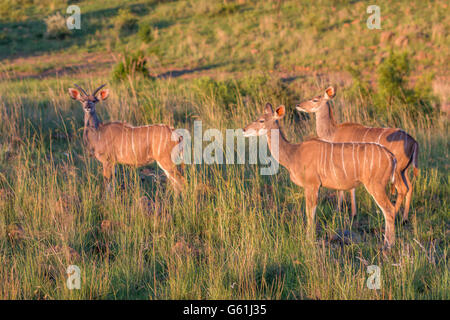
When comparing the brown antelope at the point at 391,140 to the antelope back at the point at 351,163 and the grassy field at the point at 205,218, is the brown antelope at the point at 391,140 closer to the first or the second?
the grassy field at the point at 205,218

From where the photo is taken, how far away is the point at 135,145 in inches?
276

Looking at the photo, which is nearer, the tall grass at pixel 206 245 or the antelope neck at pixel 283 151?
the tall grass at pixel 206 245

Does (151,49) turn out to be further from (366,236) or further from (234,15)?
(366,236)

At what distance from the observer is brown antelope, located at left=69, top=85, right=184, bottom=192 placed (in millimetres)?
6953

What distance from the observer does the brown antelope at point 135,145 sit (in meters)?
6.95

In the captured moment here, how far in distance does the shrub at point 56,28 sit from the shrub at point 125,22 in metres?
2.39

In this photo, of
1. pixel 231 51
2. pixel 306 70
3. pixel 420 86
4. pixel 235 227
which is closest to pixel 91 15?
pixel 231 51

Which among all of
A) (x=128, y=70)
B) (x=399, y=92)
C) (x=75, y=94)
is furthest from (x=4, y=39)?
(x=399, y=92)

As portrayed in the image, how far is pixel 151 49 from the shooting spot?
2134 cm

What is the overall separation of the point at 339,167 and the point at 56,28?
2102cm
